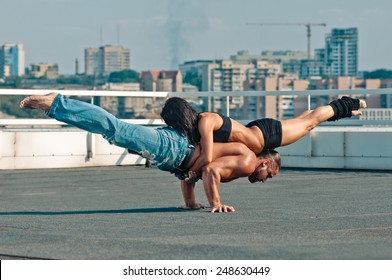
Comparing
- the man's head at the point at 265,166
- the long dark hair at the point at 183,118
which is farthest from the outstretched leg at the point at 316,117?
the long dark hair at the point at 183,118

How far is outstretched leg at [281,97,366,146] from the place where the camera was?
1210cm

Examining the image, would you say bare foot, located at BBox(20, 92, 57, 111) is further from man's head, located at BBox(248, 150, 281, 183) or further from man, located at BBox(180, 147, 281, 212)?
man's head, located at BBox(248, 150, 281, 183)

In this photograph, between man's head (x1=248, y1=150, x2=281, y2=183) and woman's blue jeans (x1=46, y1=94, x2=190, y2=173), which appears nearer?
woman's blue jeans (x1=46, y1=94, x2=190, y2=173)

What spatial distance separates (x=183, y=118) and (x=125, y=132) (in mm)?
608

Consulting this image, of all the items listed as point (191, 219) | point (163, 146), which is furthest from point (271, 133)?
point (191, 219)

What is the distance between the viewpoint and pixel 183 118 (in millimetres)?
11531

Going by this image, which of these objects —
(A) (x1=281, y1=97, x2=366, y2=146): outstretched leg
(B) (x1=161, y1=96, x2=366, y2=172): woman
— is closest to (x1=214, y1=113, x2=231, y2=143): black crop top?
(B) (x1=161, y1=96, x2=366, y2=172): woman

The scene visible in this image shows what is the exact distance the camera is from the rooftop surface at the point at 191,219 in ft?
27.6

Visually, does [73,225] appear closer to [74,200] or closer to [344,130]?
[74,200]

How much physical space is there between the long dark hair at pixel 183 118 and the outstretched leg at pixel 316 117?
100 cm

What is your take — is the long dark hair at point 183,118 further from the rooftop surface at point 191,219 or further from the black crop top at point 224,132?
the rooftop surface at point 191,219

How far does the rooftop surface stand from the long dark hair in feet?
2.60

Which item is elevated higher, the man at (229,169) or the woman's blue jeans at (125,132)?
the woman's blue jeans at (125,132)

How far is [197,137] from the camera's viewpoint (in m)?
11.6
